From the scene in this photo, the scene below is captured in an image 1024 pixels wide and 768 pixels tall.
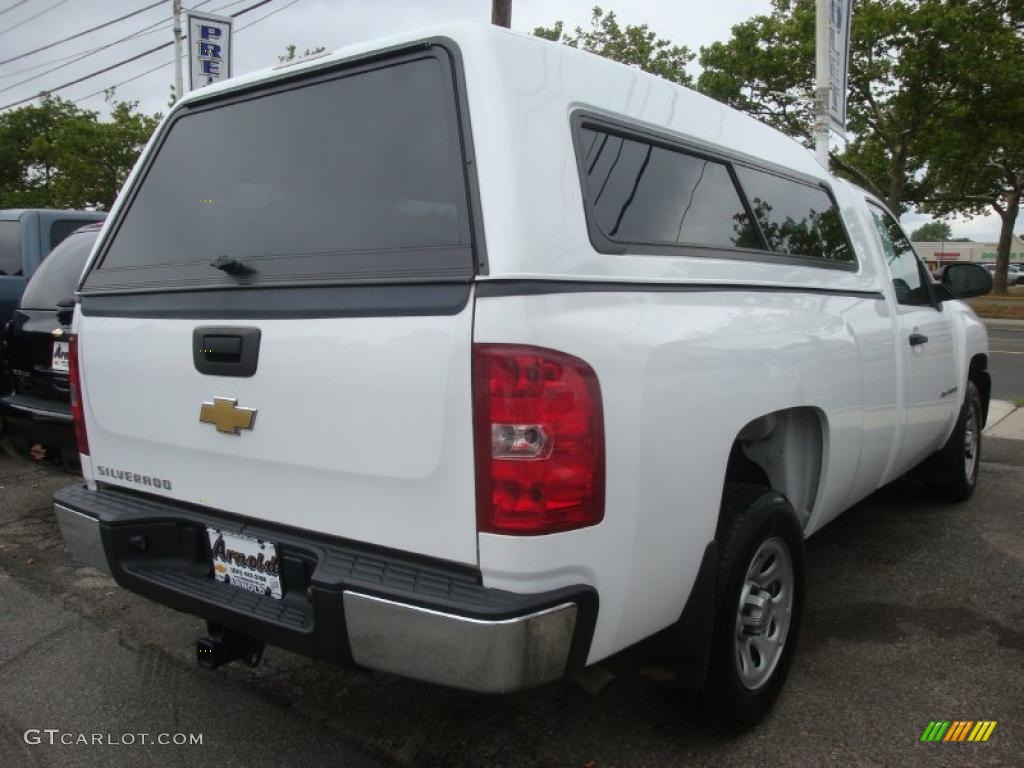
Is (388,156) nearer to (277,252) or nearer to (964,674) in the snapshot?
(277,252)

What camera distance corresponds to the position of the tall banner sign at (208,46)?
38.0 ft

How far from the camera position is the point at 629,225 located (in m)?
2.19

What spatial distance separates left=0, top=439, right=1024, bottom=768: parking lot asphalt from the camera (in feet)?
8.21

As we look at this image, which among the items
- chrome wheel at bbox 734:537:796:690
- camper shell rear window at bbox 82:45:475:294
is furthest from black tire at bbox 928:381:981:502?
camper shell rear window at bbox 82:45:475:294

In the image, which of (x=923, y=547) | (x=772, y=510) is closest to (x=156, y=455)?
(x=772, y=510)

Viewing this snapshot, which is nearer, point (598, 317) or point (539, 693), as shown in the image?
point (598, 317)

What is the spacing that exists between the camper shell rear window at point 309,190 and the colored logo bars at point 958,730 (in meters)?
2.09

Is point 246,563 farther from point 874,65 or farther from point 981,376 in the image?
point 874,65

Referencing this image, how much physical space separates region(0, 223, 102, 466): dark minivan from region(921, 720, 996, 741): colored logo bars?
3.96 m

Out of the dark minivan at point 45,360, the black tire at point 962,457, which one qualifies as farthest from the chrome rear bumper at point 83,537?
the black tire at point 962,457

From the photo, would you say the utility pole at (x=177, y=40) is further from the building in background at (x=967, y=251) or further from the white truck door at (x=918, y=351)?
the building in background at (x=967, y=251)

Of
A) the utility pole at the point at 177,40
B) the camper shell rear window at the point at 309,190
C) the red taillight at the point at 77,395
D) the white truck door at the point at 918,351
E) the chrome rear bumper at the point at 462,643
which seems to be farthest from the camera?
the utility pole at the point at 177,40

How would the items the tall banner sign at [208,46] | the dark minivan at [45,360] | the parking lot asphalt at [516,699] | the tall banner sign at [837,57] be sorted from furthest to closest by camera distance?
the tall banner sign at [208,46], the tall banner sign at [837,57], the dark minivan at [45,360], the parking lot asphalt at [516,699]

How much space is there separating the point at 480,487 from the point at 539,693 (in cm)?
137
